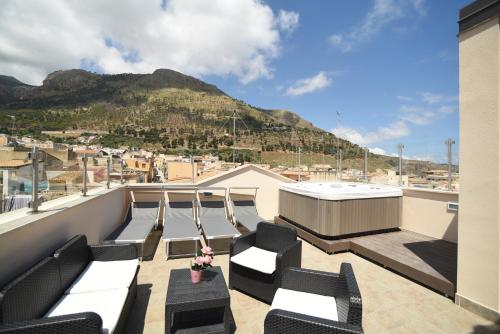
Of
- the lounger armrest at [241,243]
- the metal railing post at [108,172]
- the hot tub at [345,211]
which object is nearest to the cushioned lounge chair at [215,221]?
the lounger armrest at [241,243]

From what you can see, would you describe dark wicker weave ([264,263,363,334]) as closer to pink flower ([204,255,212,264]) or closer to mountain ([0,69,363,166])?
pink flower ([204,255,212,264])

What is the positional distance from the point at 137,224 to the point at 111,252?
218 cm

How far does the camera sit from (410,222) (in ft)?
18.3

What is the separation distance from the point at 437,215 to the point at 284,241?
3.47 meters

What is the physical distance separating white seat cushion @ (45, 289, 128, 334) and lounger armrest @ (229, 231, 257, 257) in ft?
4.64

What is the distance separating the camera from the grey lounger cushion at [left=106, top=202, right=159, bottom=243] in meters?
4.42

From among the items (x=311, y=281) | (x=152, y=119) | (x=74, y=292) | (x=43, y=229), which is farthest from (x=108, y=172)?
(x=152, y=119)

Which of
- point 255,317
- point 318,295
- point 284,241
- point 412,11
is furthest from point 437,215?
point 412,11

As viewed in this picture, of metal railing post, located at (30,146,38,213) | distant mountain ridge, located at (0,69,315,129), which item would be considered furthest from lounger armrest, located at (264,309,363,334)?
distant mountain ridge, located at (0,69,315,129)

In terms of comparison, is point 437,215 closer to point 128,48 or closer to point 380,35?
point 380,35

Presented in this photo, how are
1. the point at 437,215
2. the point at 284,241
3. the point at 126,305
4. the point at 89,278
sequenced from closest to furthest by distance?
1. the point at 126,305
2. the point at 89,278
3. the point at 284,241
4. the point at 437,215

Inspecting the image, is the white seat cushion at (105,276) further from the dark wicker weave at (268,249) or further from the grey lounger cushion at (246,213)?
the grey lounger cushion at (246,213)

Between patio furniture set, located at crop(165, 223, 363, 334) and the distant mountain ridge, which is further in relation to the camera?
the distant mountain ridge

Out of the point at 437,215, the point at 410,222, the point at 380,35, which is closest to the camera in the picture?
the point at 437,215
